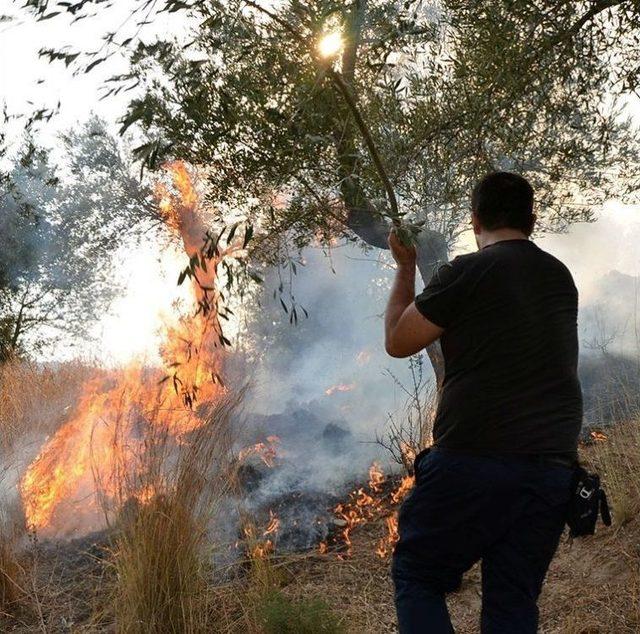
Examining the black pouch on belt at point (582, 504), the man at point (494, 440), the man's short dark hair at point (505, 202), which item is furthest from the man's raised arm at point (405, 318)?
the black pouch on belt at point (582, 504)

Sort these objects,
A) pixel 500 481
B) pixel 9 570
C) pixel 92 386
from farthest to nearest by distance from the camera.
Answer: pixel 92 386 → pixel 9 570 → pixel 500 481

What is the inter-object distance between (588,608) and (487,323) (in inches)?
122

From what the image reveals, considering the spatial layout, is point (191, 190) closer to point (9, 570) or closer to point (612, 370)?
point (9, 570)

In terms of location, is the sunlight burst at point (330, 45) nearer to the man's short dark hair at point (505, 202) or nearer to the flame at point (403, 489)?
the man's short dark hair at point (505, 202)

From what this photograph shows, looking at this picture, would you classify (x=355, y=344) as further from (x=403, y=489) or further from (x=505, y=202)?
(x=505, y=202)

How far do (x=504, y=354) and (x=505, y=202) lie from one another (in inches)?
24.1

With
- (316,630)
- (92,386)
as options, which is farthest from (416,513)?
(92,386)

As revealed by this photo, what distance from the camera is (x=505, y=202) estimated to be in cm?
271

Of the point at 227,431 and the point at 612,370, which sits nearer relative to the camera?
the point at 227,431

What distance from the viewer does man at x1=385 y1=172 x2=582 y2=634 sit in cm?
246

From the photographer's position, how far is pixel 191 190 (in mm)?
9336

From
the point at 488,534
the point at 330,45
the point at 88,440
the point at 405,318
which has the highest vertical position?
the point at 330,45

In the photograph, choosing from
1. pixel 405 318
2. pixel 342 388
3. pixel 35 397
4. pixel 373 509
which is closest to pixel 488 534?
pixel 405 318

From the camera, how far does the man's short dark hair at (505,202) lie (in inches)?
107
